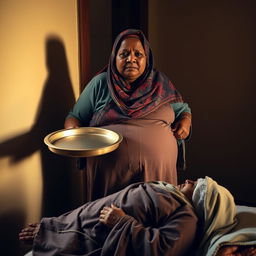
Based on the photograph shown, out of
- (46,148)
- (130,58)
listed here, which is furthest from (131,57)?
(46,148)

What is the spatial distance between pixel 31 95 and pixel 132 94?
0.49 meters

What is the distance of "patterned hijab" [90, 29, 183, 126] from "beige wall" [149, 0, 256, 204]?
877mm

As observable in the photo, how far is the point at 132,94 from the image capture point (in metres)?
1.92

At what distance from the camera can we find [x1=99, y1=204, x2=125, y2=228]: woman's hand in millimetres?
1379

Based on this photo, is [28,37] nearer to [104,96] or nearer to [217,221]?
[104,96]

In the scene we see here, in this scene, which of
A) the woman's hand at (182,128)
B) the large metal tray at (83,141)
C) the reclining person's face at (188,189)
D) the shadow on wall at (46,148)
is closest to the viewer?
the reclining person's face at (188,189)

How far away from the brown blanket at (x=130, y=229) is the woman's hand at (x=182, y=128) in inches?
20.8

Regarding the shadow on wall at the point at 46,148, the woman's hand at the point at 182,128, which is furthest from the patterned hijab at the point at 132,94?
the shadow on wall at the point at 46,148

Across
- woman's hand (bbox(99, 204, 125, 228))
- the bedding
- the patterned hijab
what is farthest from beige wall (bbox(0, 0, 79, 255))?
the bedding

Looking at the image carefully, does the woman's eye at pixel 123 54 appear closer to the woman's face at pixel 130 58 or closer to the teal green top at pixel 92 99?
the woman's face at pixel 130 58

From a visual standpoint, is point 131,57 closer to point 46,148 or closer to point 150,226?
point 46,148

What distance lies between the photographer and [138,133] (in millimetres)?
1861

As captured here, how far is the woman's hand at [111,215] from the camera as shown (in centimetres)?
138

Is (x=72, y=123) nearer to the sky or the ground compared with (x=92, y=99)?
nearer to the ground
